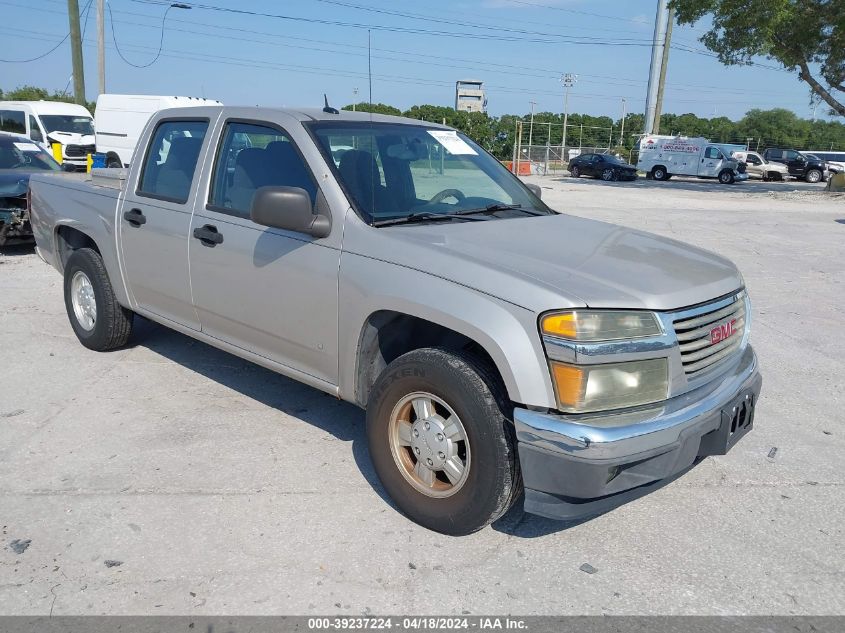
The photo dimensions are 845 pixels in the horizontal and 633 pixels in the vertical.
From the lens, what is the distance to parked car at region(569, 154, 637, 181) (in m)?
38.0

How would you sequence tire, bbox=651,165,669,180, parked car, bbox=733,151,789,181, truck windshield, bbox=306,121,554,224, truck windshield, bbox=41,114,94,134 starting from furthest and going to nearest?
1. parked car, bbox=733,151,789,181
2. tire, bbox=651,165,669,180
3. truck windshield, bbox=41,114,94,134
4. truck windshield, bbox=306,121,554,224

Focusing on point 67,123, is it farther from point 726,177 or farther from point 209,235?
point 726,177

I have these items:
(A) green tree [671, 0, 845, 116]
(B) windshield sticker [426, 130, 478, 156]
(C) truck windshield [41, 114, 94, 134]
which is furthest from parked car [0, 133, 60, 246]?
(A) green tree [671, 0, 845, 116]

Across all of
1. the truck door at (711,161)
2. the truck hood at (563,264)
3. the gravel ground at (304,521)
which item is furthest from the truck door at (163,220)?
the truck door at (711,161)

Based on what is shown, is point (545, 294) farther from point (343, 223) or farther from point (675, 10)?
point (675, 10)

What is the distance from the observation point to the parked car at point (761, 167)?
4100cm

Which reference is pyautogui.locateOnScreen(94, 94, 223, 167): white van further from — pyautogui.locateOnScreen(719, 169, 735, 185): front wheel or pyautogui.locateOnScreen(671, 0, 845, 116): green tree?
pyautogui.locateOnScreen(719, 169, 735, 185): front wheel

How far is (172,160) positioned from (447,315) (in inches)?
105

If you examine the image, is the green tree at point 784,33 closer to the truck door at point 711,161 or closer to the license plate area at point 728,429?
the truck door at point 711,161

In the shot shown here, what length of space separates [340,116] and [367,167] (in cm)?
56

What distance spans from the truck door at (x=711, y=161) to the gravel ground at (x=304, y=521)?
35389mm

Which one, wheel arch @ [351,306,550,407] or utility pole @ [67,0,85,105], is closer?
wheel arch @ [351,306,550,407]

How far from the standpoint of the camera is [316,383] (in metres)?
3.86

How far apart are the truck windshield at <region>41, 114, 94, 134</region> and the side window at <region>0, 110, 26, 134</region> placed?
26.3 inches
